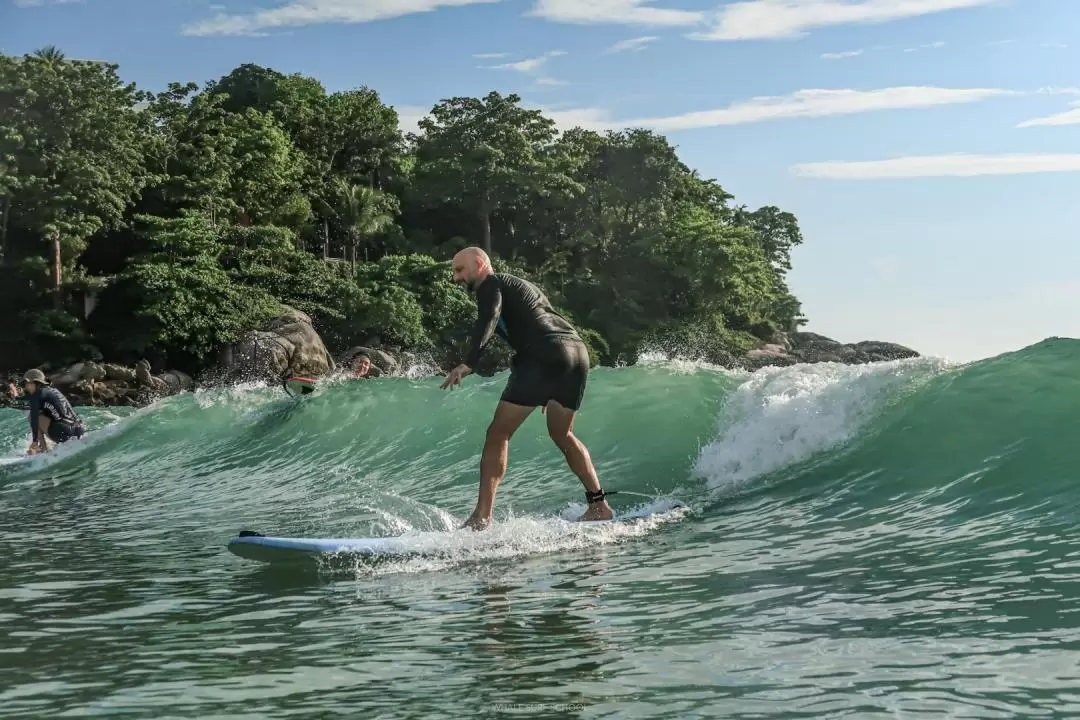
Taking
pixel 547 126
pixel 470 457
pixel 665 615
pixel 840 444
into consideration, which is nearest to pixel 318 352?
pixel 547 126

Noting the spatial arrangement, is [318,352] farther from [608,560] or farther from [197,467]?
[608,560]

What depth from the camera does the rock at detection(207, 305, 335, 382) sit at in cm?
4544

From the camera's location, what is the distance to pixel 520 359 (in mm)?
7664

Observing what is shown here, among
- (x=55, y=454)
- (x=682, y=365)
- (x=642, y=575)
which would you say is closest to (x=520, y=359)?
(x=642, y=575)

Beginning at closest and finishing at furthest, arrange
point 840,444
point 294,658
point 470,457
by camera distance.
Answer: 1. point 294,658
2. point 840,444
3. point 470,457

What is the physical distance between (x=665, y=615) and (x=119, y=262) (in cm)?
4962

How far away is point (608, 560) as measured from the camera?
21.8 feet

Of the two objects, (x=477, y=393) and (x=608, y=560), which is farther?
(x=477, y=393)

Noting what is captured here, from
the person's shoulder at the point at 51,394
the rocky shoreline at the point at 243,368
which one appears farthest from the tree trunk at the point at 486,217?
the person's shoulder at the point at 51,394

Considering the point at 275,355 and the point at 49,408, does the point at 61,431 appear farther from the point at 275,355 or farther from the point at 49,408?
the point at 275,355

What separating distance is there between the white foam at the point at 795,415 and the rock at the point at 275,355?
35.7m

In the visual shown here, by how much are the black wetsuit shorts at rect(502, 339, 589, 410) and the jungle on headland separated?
124 ft

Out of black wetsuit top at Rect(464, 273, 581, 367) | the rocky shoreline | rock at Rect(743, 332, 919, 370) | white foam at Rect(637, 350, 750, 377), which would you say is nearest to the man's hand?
black wetsuit top at Rect(464, 273, 581, 367)

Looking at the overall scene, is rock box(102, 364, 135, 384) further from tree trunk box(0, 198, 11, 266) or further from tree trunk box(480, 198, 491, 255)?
tree trunk box(480, 198, 491, 255)
